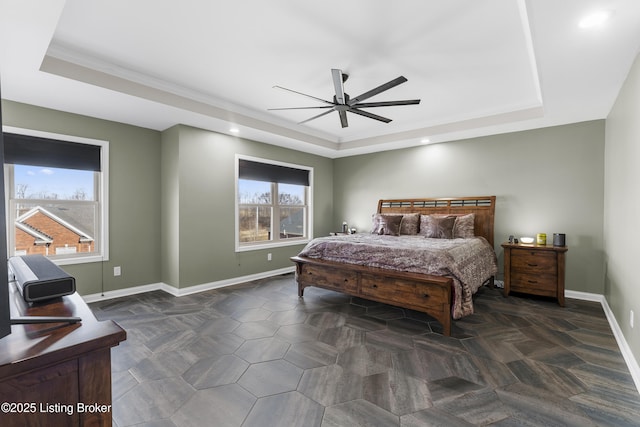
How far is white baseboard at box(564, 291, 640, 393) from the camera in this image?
2.17 metres

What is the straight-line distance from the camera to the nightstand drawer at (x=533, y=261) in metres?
3.93

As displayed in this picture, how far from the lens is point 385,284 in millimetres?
3396

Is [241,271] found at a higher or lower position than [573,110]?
lower

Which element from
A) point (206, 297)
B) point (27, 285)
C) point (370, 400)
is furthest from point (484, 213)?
point (27, 285)

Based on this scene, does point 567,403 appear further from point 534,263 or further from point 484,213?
point 484,213

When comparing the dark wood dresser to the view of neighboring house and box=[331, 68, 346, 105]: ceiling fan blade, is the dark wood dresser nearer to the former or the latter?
box=[331, 68, 346, 105]: ceiling fan blade

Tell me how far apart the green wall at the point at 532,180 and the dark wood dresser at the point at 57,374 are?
5190 mm

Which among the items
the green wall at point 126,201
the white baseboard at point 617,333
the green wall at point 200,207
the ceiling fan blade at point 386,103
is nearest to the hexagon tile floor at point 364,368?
the white baseboard at point 617,333

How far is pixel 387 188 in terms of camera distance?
604 centimetres

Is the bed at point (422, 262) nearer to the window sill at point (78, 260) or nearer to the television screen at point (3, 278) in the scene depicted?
the window sill at point (78, 260)

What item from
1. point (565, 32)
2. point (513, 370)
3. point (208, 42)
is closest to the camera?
point (565, 32)

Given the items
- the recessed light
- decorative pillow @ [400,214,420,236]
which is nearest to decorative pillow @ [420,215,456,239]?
decorative pillow @ [400,214,420,236]

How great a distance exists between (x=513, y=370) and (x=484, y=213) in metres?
3.01

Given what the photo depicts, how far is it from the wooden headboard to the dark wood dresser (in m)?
5.07
